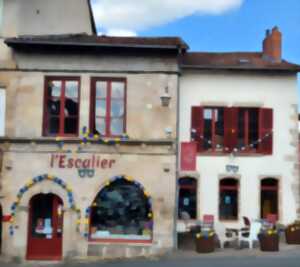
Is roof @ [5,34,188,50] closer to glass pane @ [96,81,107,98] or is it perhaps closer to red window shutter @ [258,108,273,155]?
glass pane @ [96,81,107,98]

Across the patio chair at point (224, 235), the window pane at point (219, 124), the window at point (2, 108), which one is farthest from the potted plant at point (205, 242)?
the window at point (2, 108)

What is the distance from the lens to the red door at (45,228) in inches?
613

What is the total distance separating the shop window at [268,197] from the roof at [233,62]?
3.76 m

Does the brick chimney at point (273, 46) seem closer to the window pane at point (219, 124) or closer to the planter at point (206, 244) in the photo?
the window pane at point (219, 124)

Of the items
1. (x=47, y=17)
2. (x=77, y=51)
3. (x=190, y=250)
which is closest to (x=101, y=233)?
(x=190, y=250)

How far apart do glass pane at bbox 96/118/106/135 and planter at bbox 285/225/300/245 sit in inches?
257

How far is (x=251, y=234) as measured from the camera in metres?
15.8

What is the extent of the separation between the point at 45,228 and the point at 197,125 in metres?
5.90

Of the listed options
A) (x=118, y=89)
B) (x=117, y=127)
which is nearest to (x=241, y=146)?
(x=117, y=127)

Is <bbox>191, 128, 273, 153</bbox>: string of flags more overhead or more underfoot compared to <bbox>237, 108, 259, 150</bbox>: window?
more underfoot

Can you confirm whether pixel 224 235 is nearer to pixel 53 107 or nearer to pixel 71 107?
pixel 71 107

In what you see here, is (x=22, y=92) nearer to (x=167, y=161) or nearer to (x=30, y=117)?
(x=30, y=117)

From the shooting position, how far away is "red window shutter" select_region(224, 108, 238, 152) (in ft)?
56.5

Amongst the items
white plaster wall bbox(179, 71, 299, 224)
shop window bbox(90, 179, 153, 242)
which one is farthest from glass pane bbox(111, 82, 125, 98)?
shop window bbox(90, 179, 153, 242)
